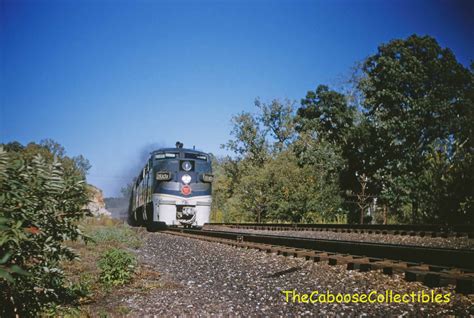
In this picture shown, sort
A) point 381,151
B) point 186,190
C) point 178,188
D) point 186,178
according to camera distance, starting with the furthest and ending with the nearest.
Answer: point 381,151, point 186,178, point 186,190, point 178,188

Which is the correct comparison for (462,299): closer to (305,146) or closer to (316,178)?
(316,178)

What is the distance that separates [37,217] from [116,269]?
250 cm

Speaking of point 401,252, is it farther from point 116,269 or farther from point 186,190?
point 186,190

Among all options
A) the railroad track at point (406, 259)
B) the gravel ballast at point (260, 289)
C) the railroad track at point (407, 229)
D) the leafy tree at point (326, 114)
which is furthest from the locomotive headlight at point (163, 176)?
the leafy tree at point (326, 114)

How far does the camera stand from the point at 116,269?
527cm

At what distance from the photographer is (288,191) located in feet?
75.4

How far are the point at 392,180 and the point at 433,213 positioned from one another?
811 centimetres

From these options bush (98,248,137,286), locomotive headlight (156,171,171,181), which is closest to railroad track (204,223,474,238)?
locomotive headlight (156,171,171,181)

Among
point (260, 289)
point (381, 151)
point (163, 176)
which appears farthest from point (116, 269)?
point (381, 151)

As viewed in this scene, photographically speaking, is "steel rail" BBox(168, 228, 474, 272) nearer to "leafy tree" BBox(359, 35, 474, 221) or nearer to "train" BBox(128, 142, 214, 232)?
"train" BBox(128, 142, 214, 232)

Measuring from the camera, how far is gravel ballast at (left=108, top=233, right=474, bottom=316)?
3756 mm

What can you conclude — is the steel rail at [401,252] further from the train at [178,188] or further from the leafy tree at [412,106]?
the leafy tree at [412,106]

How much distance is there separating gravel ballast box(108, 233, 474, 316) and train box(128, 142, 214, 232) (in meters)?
8.59

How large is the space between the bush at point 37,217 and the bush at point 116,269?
5.36 feet
